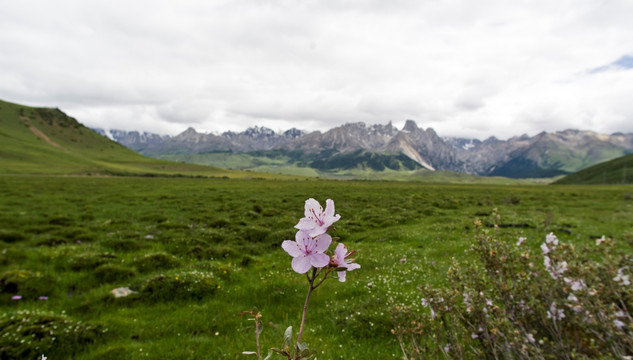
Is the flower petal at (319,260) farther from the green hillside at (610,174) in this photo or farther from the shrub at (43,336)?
the green hillside at (610,174)

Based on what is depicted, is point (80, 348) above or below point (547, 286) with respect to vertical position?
below

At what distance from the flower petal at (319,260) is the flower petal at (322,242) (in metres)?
0.04

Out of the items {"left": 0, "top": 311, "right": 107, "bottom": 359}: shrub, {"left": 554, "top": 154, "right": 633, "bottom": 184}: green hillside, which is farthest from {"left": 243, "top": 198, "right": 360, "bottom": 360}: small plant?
{"left": 554, "top": 154, "right": 633, "bottom": 184}: green hillside

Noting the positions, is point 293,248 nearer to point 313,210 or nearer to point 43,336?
point 313,210

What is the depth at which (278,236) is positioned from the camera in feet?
57.3

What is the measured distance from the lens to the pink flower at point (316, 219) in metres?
1.78

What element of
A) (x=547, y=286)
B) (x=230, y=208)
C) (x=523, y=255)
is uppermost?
(x=523, y=255)

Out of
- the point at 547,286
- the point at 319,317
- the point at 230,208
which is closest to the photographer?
the point at 547,286

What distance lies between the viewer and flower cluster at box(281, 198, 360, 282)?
174 cm

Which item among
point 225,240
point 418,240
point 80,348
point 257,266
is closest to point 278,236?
point 225,240

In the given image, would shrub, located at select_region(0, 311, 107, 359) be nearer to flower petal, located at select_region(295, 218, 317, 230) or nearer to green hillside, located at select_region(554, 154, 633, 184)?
flower petal, located at select_region(295, 218, 317, 230)

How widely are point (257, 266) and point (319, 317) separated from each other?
527cm

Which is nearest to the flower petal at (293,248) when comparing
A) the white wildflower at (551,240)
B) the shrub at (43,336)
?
the white wildflower at (551,240)

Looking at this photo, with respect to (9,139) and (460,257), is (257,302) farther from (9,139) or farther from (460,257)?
(9,139)
